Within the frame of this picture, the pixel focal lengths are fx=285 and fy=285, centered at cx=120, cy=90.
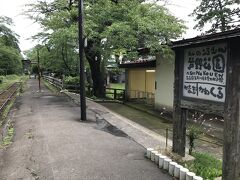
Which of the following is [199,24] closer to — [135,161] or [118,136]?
[118,136]

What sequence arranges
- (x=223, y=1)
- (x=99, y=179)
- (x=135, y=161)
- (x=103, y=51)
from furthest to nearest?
(x=223, y=1)
(x=103, y=51)
(x=135, y=161)
(x=99, y=179)

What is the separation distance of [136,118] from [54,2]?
10.0m

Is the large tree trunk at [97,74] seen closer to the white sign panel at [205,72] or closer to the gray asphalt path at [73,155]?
the gray asphalt path at [73,155]

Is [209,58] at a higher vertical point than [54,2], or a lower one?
lower

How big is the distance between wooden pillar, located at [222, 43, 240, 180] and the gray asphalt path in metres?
→ 1.25

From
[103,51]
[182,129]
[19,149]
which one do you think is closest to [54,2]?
[103,51]

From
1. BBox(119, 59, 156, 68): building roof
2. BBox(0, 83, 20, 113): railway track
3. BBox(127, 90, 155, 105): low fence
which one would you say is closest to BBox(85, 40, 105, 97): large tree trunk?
BBox(119, 59, 156, 68): building roof

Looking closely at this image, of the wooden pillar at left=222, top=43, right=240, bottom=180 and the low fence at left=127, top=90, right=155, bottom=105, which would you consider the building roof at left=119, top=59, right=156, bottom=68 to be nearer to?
the low fence at left=127, top=90, right=155, bottom=105

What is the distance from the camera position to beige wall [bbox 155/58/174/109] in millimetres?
15203

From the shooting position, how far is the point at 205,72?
580cm

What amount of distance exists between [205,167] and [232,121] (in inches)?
59.3

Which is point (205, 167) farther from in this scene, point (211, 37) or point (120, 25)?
point (120, 25)

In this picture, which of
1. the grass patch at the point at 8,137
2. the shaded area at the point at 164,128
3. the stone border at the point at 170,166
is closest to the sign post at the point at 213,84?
the stone border at the point at 170,166

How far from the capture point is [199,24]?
77.7 feet
